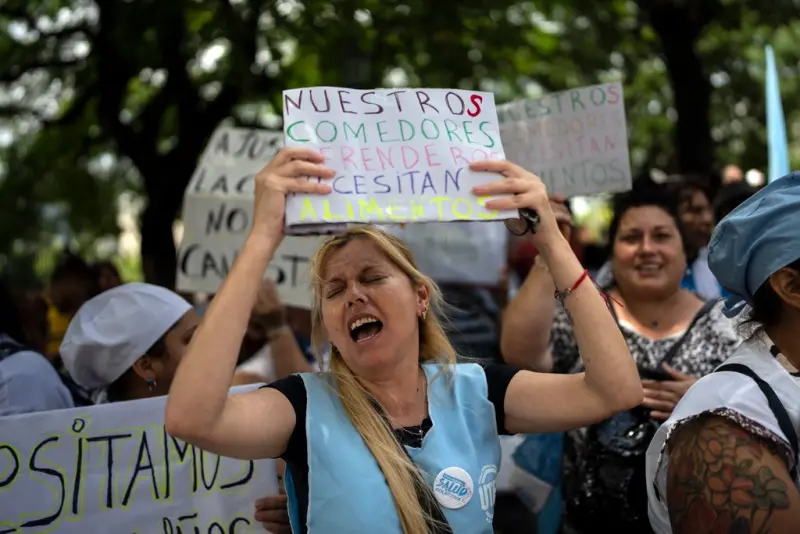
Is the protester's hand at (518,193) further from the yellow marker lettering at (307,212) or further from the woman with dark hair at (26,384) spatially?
the woman with dark hair at (26,384)

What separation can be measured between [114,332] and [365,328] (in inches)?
52.4

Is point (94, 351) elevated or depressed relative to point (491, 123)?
depressed

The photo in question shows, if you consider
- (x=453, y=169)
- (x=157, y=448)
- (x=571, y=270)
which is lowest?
(x=157, y=448)

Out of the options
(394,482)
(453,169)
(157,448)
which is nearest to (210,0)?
(157,448)

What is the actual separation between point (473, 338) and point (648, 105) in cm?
875

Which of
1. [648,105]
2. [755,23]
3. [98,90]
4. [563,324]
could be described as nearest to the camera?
[563,324]

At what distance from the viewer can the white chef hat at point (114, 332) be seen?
3.41 m

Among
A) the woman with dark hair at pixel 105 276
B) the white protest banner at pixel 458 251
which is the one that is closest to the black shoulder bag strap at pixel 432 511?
the white protest banner at pixel 458 251

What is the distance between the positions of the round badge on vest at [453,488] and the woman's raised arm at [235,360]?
39 centimetres

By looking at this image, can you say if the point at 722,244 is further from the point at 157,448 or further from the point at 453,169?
the point at 157,448

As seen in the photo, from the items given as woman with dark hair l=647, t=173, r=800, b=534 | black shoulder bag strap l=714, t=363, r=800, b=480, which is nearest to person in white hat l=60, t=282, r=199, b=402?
woman with dark hair l=647, t=173, r=800, b=534

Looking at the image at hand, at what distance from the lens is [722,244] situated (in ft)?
7.49

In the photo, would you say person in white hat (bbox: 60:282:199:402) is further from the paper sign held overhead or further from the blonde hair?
the paper sign held overhead

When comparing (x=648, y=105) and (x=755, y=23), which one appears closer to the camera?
(x=755, y=23)
